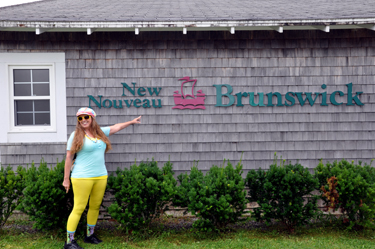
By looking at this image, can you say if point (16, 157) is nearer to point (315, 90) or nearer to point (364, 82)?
point (315, 90)

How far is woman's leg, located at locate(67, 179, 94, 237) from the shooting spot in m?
4.09

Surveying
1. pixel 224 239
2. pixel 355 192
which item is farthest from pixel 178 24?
pixel 355 192

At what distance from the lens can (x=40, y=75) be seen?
5.55m

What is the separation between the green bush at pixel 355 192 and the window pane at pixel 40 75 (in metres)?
4.80

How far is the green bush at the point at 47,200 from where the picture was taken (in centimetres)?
428

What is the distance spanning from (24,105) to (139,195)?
280 cm

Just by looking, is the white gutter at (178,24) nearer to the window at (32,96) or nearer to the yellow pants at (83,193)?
the window at (32,96)

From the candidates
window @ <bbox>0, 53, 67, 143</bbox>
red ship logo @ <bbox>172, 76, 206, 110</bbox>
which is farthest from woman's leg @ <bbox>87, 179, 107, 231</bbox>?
red ship logo @ <bbox>172, 76, 206, 110</bbox>

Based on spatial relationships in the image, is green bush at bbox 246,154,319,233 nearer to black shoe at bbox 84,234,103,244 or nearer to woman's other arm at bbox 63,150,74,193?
black shoe at bbox 84,234,103,244

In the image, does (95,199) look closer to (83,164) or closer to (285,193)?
(83,164)

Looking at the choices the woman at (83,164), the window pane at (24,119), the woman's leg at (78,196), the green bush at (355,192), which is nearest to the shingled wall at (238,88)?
the window pane at (24,119)

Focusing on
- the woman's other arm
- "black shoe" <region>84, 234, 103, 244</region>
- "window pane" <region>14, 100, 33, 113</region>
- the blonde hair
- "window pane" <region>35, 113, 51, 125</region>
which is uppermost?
"window pane" <region>14, 100, 33, 113</region>

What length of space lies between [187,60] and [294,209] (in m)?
2.98

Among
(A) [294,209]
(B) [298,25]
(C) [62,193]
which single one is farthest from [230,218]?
(B) [298,25]
